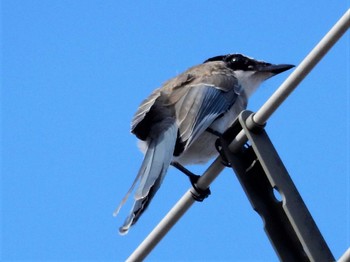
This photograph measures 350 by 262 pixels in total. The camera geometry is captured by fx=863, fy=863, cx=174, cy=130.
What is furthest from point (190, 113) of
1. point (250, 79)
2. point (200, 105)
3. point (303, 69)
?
point (303, 69)

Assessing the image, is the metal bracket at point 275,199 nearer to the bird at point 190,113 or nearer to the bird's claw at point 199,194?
the bird's claw at point 199,194

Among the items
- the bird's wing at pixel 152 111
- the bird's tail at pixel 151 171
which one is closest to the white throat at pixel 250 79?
the bird's wing at pixel 152 111

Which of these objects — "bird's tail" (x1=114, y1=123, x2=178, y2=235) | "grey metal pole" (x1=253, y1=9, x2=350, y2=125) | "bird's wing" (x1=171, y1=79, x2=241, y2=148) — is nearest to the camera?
"grey metal pole" (x1=253, y1=9, x2=350, y2=125)

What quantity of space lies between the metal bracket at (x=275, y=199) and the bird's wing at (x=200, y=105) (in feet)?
4.54

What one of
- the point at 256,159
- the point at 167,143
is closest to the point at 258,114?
the point at 256,159

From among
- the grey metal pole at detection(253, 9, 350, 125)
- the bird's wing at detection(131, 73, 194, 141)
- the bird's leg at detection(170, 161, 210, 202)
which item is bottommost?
the bird's leg at detection(170, 161, 210, 202)

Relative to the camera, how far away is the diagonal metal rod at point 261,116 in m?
3.74

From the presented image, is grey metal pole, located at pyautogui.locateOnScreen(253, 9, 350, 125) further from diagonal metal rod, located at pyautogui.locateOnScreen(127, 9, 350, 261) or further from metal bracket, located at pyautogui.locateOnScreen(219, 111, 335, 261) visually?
metal bracket, located at pyautogui.locateOnScreen(219, 111, 335, 261)

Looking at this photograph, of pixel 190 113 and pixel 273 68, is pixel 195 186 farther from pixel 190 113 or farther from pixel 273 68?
pixel 273 68

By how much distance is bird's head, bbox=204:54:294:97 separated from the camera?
23.3 ft

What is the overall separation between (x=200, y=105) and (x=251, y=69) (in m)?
1.19

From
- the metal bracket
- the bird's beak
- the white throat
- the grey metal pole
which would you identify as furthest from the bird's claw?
the bird's beak

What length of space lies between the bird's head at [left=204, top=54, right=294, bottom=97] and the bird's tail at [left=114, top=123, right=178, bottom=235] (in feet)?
4.67

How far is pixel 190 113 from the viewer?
19.6ft
